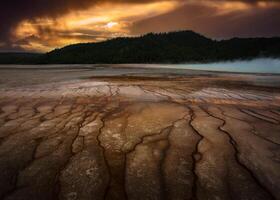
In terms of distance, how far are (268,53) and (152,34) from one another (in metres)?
74.3

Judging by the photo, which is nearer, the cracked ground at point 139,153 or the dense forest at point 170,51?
the cracked ground at point 139,153

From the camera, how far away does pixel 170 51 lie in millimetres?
94500

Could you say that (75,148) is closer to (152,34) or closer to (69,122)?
(69,122)

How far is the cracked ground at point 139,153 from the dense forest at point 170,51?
65.0m

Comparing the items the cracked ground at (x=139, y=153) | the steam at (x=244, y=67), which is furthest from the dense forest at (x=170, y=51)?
the cracked ground at (x=139, y=153)

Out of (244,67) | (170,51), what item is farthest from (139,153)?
(170,51)

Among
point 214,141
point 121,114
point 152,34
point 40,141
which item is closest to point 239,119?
point 214,141

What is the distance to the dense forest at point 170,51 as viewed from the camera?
73812 mm

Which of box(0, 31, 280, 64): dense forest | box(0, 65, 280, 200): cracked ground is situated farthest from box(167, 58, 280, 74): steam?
box(0, 31, 280, 64): dense forest

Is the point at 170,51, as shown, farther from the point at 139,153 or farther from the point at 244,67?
the point at 139,153

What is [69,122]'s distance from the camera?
4184mm

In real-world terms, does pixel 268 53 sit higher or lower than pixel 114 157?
lower

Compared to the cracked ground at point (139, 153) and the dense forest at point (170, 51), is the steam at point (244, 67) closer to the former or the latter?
the cracked ground at point (139, 153)

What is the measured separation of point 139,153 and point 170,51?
94.0 m
